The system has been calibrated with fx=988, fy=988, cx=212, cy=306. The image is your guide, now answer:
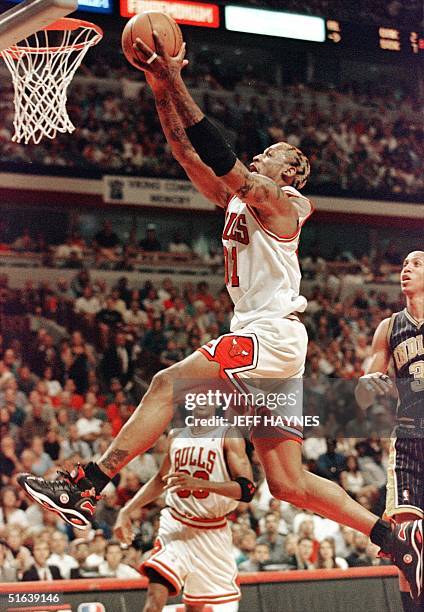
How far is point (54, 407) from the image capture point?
315 inches

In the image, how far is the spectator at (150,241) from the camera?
9.38m

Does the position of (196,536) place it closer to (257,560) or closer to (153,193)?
(257,560)

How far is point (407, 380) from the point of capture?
6102 millimetres

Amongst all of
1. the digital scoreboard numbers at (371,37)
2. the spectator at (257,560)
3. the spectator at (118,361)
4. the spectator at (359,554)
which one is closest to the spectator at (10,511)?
the spectator at (118,361)

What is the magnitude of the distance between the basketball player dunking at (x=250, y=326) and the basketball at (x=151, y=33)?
0.14 feet

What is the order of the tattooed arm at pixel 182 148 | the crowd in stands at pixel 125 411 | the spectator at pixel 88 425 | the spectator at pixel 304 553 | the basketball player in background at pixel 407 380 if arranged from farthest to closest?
the spectator at pixel 88 425
the spectator at pixel 304 553
the crowd in stands at pixel 125 411
the basketball player in background at pixel 407 380
the tattooed arm at pixel 182 148

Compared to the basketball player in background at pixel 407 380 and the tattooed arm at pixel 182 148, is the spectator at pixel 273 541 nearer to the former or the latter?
the basketball player in background at pixel 407 380

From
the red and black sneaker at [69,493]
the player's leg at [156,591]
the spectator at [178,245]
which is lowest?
the player's leg at [156,591]

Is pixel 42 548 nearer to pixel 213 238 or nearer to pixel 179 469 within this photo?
pixel 179 469

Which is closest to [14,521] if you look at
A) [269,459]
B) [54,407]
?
[54,407]

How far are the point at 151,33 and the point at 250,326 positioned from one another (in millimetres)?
1560

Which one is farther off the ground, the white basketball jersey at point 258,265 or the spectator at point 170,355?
the spectator at point 170,355

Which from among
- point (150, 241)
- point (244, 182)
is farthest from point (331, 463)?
point (244, 182)

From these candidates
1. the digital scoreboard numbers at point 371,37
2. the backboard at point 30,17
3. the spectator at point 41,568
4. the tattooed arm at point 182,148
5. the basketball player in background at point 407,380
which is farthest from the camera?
the digital scoreboard numbers at point 371,37
